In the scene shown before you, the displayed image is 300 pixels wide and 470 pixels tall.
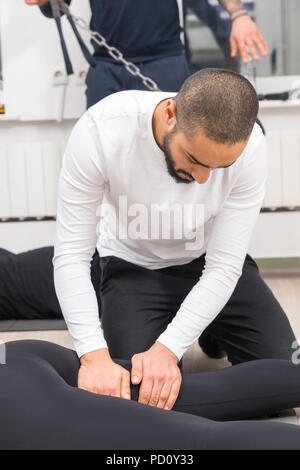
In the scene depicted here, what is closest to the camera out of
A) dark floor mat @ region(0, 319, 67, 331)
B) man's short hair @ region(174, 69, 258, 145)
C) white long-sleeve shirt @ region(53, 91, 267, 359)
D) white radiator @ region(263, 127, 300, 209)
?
man's short hair @ region(174, 69, 258, 145)

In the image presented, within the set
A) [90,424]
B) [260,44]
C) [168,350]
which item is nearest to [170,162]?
[168,350]

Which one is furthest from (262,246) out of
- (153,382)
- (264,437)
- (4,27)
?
(264,437)

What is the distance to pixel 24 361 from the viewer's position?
106cm

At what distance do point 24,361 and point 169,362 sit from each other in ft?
1.31

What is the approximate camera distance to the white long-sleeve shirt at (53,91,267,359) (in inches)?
55.7

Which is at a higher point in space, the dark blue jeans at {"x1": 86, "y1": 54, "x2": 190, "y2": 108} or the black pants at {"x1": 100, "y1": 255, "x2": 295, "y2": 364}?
the dark blue jeans at {"x1": 86, "y1": 54, "x2": 190, "y2": 108}

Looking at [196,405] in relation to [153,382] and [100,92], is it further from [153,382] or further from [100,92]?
[100,92]

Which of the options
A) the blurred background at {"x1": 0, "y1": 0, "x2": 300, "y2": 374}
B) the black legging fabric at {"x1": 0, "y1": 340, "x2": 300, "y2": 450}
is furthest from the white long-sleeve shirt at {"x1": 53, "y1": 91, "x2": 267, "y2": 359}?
the blurred background at {"x1": 0, "y1": 0, "x2": 300, "y2": 374}

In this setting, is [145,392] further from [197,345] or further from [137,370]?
[197,345]

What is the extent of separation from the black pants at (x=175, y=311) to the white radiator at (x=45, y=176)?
1.22m

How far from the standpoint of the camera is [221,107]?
1.20 m

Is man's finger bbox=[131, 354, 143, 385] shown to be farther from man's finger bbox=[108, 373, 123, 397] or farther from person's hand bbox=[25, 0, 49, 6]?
person's hand bbox=[25, 0, 49, 6]

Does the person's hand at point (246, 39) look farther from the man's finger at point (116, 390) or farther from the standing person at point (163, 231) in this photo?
the man's finger at point (116, 390)

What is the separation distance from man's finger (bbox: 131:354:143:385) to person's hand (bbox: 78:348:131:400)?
0.01 metres
